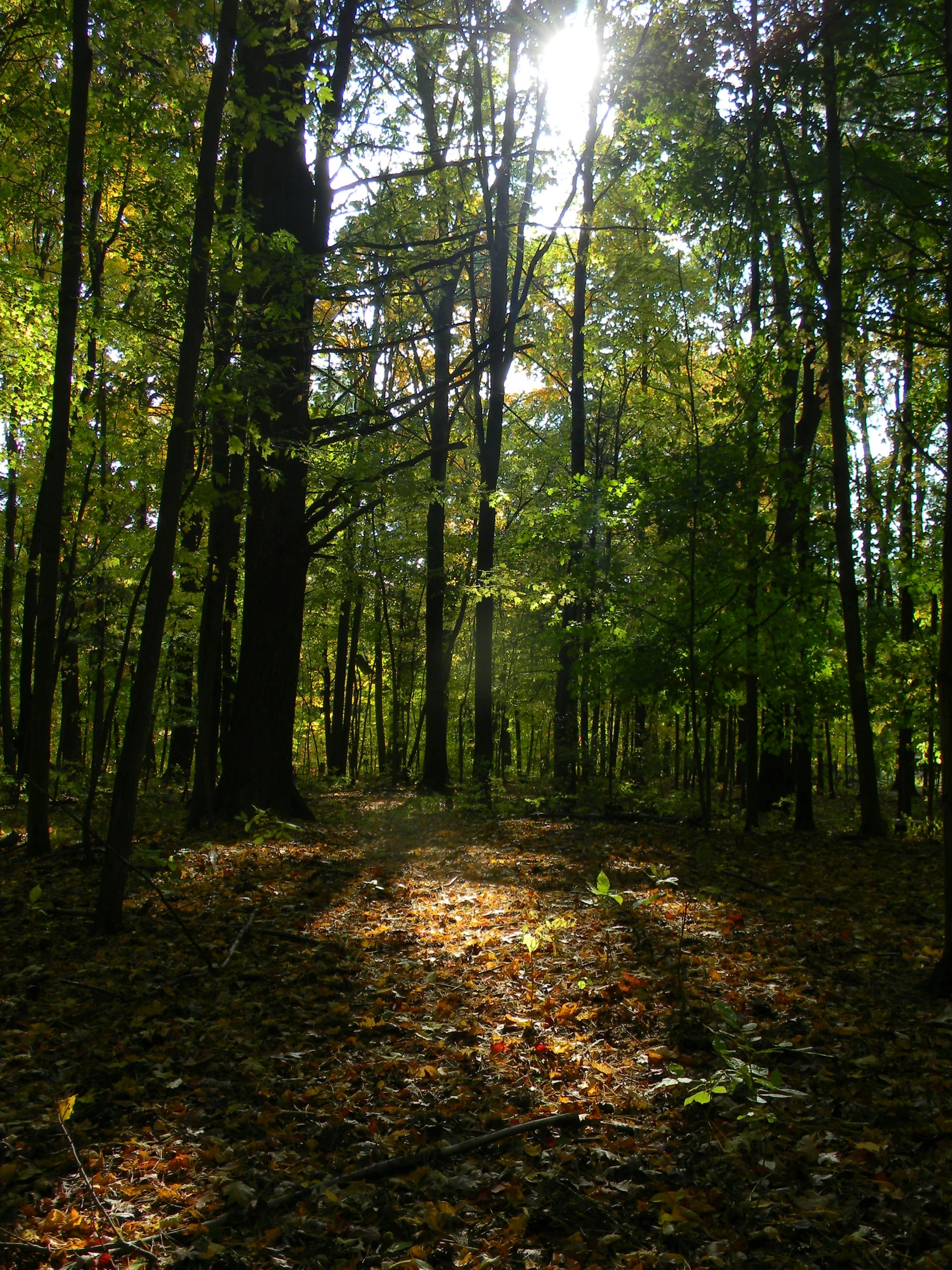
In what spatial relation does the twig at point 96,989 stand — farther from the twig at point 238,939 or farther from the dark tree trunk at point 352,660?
the dark tree trunk at point 352,660

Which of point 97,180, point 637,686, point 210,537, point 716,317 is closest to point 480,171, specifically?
point 716,317

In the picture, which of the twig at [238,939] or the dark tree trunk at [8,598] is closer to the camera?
the twig at [238,939]

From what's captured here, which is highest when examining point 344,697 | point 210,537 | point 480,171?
point 480,171

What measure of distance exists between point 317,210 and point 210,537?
4.44m

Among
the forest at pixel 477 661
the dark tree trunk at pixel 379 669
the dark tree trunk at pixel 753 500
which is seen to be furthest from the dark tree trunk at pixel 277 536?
the dark tree trunk at pixel 379 669

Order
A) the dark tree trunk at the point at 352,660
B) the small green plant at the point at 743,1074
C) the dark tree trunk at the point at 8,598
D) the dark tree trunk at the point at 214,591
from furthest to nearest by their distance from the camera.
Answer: the dark tree trunk at the point at 352,660, the dark tree trunk at the point at 8,598, the dark tree trunk at the point at 214,591, the small green plant at the point at 743,1074

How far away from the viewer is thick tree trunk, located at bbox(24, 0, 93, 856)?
604cm

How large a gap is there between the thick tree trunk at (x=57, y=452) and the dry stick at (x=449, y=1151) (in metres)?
4.43

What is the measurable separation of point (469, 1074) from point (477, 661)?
1096 cm

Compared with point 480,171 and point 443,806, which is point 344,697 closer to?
point 443,806

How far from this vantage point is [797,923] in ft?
19.1

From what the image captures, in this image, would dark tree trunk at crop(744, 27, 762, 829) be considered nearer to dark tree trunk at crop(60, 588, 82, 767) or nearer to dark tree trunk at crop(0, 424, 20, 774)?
dark tree trunk at crop(60, 588, 82, 767)

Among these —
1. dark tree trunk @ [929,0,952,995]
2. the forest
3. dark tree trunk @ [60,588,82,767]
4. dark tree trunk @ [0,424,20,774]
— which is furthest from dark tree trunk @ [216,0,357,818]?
dark tree trunk @ [0,424,20,774]

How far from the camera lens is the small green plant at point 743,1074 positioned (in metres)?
3.19
